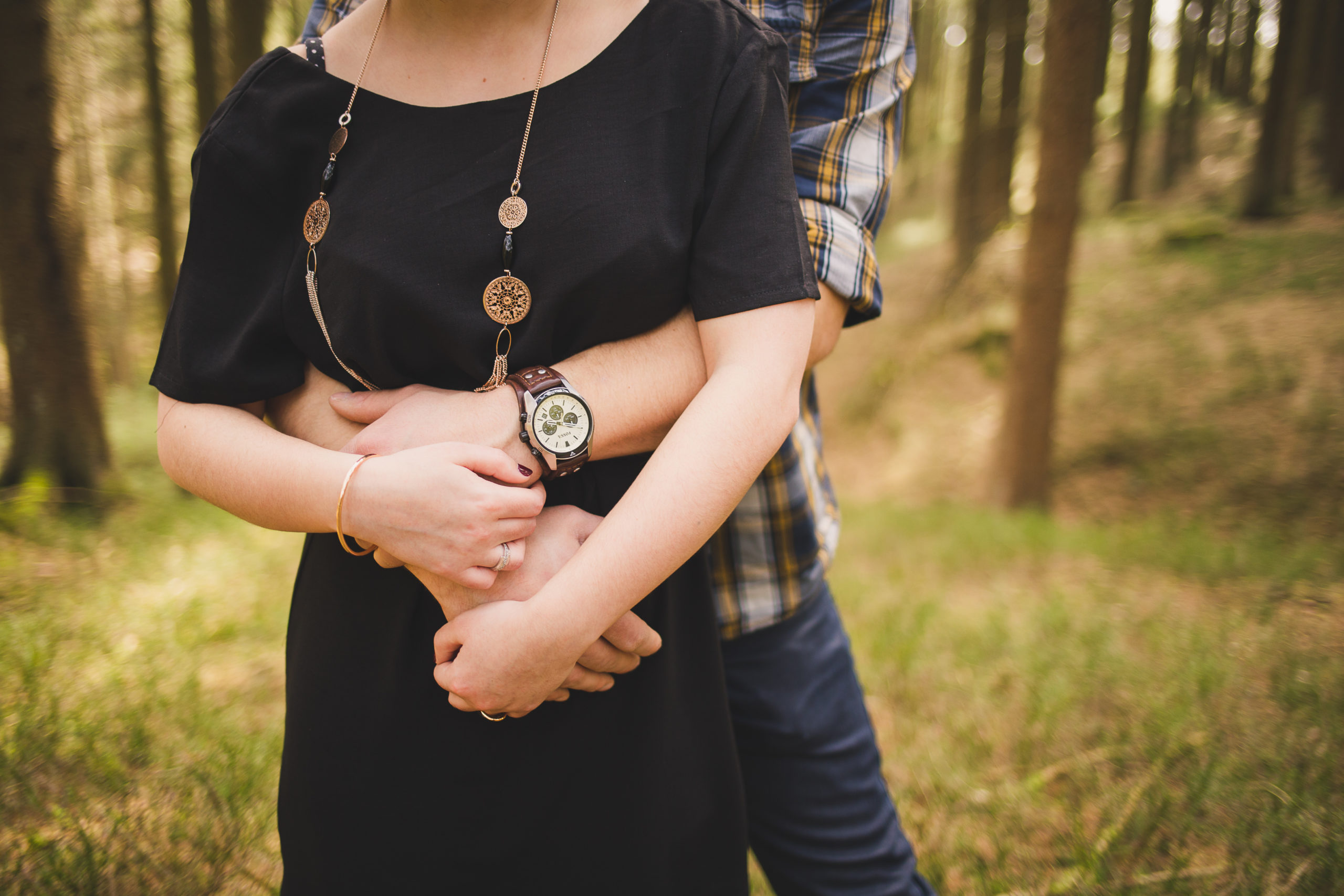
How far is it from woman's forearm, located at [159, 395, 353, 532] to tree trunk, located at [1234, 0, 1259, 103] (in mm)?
25448

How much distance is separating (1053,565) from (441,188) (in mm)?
5488

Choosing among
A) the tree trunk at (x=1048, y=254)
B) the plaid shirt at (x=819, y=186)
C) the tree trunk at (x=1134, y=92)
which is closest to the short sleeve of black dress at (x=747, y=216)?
the plaid shirt at (x=819, y=186)

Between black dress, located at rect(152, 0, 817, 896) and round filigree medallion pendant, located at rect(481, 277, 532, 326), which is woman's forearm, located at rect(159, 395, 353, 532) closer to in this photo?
black dress, located at rect(152, 0, 817, 896)

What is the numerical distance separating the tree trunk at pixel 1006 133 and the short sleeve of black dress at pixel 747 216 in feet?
38.0

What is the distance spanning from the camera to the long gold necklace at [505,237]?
1049mm

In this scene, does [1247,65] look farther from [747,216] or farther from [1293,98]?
[747,216]

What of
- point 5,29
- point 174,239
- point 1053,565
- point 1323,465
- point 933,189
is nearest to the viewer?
point 5,29

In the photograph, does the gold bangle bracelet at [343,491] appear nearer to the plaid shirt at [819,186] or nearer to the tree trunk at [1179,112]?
the plaid shirt at [819,186]

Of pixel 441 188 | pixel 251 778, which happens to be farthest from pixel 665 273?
pixel 251 778

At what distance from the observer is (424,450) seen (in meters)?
1.01

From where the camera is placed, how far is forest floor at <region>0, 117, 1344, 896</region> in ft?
7.14

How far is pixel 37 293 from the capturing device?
5.20 m

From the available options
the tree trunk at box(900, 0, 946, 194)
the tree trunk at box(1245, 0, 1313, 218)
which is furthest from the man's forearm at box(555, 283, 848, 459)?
the tree trunk at box(900, 0, 946, 194)

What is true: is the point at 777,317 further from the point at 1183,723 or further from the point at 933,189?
the point at 933,189
